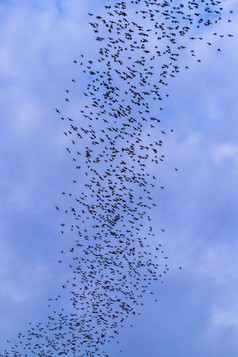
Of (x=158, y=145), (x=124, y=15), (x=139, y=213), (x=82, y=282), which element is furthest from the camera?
(x=82, y=282)

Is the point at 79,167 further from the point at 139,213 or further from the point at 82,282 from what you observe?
the point at 82,282

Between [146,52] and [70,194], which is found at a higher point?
[146,52]

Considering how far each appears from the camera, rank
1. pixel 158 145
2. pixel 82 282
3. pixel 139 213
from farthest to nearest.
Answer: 1. pixel 82 282
2. pixel 139 213
3. pixel 158 145

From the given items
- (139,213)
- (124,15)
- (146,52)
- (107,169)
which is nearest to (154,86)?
(146,52)

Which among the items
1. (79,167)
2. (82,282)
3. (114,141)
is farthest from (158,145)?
(82,282)

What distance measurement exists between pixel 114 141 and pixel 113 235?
11.7 m

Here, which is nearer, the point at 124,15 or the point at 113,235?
the point at 124,15

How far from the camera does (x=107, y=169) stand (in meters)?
63.2

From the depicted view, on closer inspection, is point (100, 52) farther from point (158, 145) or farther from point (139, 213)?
point (139, 213)

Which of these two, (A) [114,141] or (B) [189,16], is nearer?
(B) [189,16]

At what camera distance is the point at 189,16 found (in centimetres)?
5550

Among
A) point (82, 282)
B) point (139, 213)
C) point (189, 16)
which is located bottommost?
point (82, 282)

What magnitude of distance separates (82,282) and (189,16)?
33975mm

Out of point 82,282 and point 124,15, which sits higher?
point 124,15
